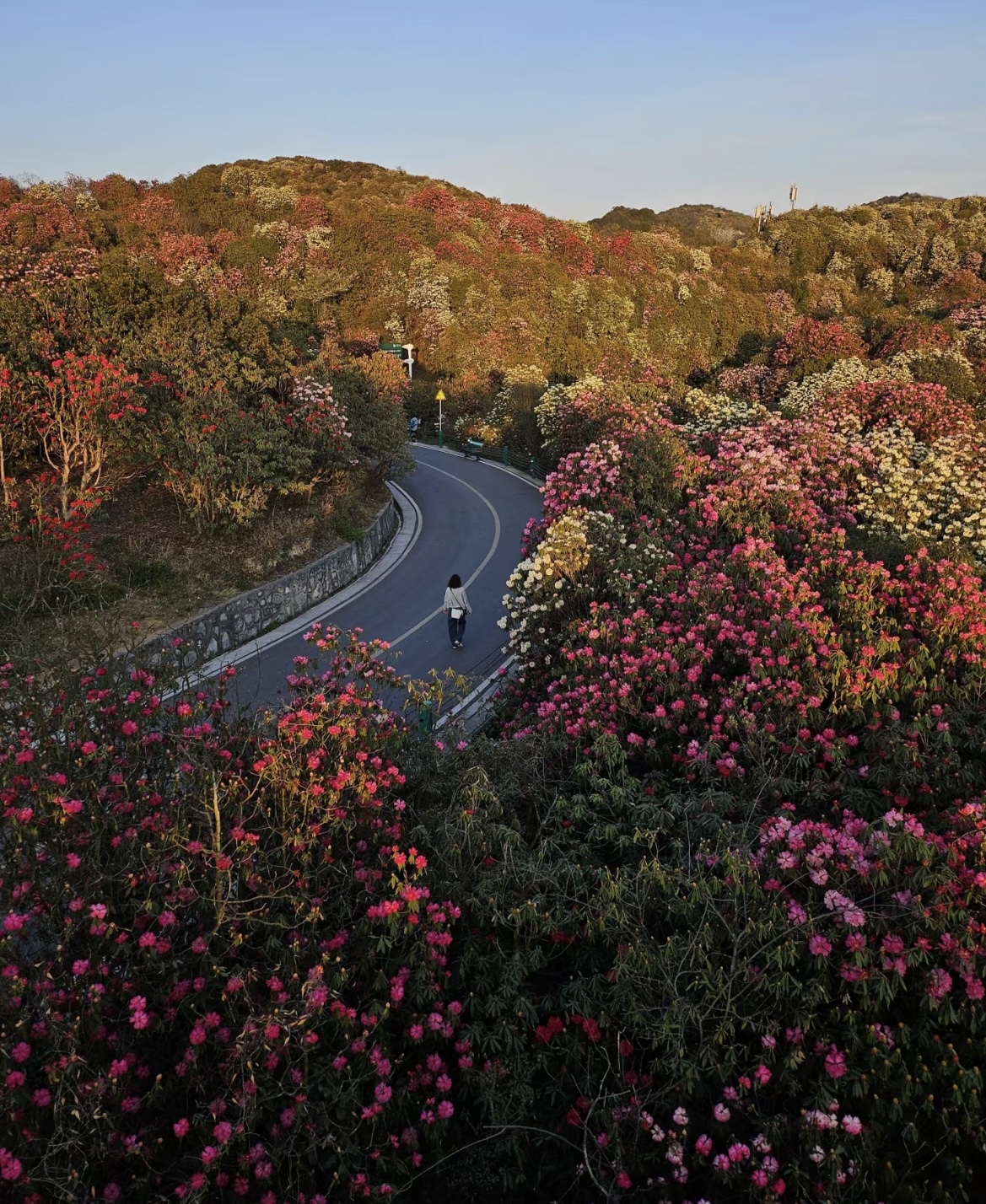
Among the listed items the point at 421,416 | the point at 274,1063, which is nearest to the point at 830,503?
the point at 274,1063

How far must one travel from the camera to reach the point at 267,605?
55.1ft

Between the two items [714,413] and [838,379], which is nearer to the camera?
[714,413]

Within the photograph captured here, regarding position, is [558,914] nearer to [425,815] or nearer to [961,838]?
[425,815]

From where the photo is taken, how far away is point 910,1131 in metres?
3.66

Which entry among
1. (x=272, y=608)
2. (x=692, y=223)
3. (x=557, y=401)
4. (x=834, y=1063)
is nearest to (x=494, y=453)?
(x=557, y=401)

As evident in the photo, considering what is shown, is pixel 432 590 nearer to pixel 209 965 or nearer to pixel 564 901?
pixel 564 901

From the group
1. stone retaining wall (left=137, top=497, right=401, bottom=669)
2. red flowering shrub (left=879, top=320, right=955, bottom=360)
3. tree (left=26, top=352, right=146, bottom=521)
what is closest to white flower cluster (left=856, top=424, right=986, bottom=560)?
stone retaining wall (left=137, top=497, right=401, bottom=669)

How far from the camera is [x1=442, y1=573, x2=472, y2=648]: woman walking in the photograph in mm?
15672

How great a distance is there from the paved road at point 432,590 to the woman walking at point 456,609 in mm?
355

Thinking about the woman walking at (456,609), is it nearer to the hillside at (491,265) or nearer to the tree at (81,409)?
the tree at (81,409)

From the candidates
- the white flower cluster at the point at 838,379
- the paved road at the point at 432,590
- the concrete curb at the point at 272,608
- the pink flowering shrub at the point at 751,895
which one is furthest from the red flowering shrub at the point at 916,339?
the pink flowering shrub at the point at 751,895

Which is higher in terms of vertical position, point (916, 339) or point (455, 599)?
point (916, 339)

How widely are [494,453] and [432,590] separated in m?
21.1

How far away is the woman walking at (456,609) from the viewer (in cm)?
1567
